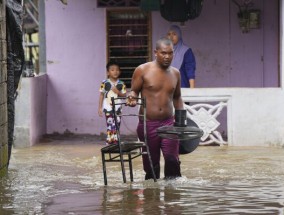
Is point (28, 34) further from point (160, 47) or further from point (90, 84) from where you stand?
point (160, 47)

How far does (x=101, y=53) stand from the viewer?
622 inches

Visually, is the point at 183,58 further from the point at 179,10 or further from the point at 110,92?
the point at 110,92

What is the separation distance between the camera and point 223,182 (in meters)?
10.1

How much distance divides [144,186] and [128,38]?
653 cm

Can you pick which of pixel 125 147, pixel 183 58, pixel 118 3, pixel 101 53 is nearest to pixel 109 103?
pixel 183 58

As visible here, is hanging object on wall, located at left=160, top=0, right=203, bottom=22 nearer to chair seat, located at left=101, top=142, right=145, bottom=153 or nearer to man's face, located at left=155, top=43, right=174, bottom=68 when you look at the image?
man's face, located at left=155, top=43, right=174, bottom=68

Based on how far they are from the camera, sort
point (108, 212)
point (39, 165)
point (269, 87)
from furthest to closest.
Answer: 1. point (269, 87)
2. point (39, 165)
3. point (108, 212)

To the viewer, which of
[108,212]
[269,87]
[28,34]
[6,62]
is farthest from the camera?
[28,34]

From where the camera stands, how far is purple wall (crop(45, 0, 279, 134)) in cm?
1556

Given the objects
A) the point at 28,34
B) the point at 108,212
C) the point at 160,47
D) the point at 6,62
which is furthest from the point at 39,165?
the point at 28,34

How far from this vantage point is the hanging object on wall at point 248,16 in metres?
15.2

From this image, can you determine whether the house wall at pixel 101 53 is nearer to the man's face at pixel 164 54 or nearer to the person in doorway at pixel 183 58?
the person in doorway at pixel 183 58

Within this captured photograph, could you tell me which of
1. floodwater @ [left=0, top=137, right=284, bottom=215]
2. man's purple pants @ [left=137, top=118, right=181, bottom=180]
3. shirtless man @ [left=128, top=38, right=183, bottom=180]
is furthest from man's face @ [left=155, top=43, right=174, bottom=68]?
floodwater @ [left=0, top=137, right=284, bottom=215]

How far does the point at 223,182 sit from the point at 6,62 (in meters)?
3.34
